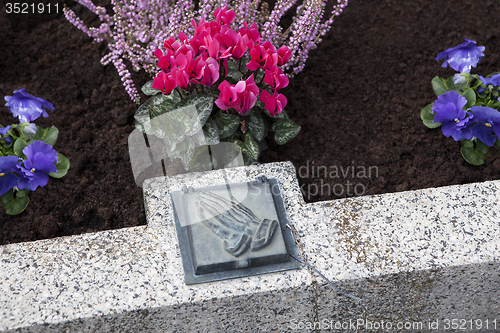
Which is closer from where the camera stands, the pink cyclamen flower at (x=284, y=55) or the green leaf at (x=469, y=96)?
the pink cyclamen flower at (x=284, y=55)

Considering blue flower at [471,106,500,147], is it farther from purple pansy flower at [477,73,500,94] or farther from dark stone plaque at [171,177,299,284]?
dark stone plaque at [171,177,299,284]

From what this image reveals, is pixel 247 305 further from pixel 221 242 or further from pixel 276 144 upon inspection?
pixel 276 144

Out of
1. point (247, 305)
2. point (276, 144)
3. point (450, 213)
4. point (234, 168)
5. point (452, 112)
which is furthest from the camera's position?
point (276, 144)

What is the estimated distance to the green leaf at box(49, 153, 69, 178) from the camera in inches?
71.2

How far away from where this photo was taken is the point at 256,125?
177 centimetres

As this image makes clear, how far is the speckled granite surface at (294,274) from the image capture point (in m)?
1.35

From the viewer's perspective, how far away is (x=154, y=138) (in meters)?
1.95

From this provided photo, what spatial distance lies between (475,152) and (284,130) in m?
0.89

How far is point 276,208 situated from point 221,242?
10.6 inches

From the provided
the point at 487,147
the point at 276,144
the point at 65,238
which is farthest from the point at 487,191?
the point at 65,238

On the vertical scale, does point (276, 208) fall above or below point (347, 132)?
below

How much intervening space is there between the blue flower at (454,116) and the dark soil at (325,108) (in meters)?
0.13

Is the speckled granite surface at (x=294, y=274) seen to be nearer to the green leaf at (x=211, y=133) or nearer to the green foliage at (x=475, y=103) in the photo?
the green leaf at (x=211, y=133)

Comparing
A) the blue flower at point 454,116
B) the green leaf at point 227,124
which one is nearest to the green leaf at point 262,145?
the green leaf at point 227,124
